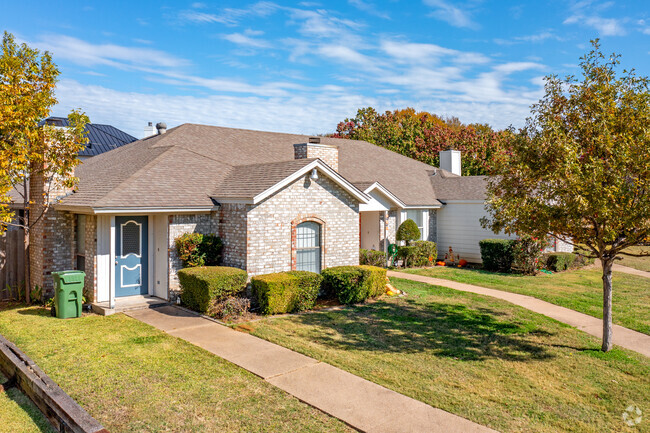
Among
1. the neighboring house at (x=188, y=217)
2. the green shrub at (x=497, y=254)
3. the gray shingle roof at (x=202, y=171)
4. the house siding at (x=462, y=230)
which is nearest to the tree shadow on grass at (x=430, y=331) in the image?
the neighboring house at (x=188, y=217)

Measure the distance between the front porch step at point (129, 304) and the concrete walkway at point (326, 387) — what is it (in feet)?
6.64

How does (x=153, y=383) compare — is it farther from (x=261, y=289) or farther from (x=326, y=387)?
(x=261, y=289)

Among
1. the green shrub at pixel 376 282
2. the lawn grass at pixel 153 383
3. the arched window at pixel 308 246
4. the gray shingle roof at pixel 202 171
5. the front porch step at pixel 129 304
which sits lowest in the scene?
the lawn grass at pixel 153 383

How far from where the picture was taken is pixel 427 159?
4112 centimetres

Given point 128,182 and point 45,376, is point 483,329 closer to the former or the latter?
point 45,376

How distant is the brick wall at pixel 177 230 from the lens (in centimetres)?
1318

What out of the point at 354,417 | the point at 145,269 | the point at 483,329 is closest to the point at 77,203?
the point at 145,269

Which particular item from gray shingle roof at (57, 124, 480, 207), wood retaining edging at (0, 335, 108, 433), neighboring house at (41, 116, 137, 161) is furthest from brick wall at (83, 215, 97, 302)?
neighboring house at (41, 116, 137, 161)

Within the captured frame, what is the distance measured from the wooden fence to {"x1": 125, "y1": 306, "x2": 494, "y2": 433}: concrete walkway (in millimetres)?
6001

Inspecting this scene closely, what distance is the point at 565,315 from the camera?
12.8m

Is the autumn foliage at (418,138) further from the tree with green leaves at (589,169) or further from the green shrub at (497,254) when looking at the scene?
the tree with green leaves at (589,169)

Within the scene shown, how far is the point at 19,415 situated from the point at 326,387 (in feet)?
14.7

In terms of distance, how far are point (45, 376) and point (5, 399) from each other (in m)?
0.62

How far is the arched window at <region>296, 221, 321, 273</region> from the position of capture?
1428cm
